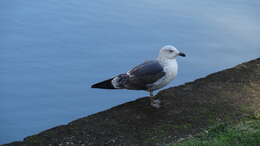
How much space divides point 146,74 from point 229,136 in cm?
82

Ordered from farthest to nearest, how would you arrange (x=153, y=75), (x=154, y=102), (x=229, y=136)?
(x=154, y=102) → (x=153, y=75) → (x=229, y=136)

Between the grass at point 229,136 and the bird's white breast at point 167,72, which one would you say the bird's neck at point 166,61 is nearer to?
the bird's white breast at point 167,72

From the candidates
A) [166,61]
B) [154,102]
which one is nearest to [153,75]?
[166,61]

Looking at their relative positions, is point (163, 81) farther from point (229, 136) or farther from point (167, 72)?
point (229, 136)

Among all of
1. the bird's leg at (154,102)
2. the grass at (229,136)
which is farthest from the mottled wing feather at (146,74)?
the grass at (229,136)

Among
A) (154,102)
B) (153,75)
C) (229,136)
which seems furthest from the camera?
(154,102)

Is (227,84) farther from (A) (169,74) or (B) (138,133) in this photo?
(B) (138,133)

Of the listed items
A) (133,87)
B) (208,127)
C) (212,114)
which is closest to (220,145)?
(208,127)

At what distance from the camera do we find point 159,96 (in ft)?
13.7

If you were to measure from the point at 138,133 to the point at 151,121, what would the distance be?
221 mm

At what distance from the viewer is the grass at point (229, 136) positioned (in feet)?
10.5

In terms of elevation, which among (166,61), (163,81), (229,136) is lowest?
(229,136)

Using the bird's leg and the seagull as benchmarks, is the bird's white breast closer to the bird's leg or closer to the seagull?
the seagull

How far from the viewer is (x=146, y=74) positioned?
3824mm
